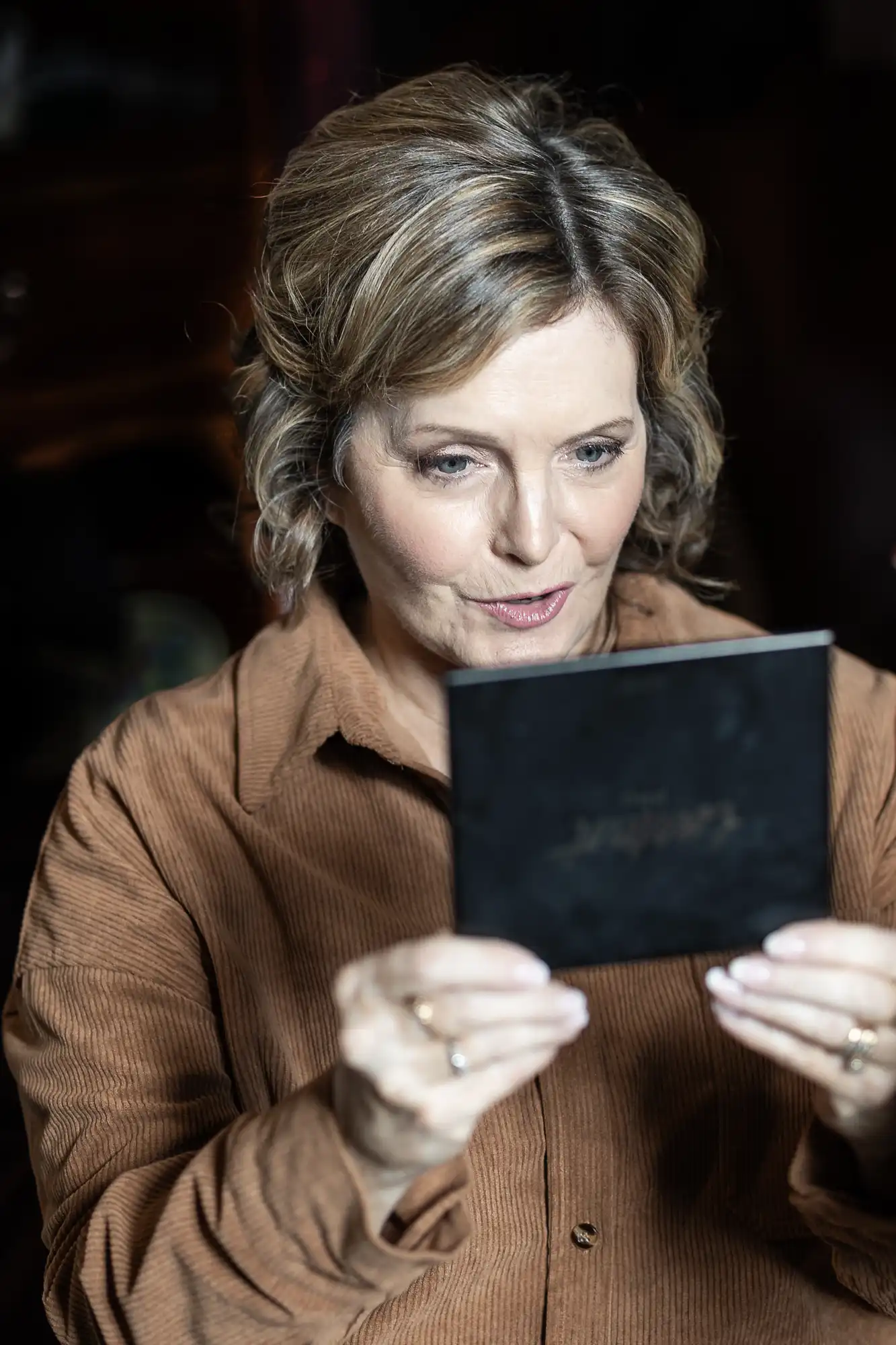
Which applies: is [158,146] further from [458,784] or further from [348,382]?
[458,784]

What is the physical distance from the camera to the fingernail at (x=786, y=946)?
0.98 metres

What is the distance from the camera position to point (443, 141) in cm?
129

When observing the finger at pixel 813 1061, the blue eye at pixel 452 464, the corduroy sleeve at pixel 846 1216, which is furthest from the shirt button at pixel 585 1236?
the blue eye at pixel 452 464

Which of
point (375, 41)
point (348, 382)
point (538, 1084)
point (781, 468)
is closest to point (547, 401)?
point (348, 382)

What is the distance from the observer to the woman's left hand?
3.21 ft

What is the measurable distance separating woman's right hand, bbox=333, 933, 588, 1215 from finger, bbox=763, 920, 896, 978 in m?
0.13

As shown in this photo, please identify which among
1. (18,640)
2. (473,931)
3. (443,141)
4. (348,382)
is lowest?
(18,640)

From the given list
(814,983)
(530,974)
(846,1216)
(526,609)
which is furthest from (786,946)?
(526,609)

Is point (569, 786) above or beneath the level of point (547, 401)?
beneath

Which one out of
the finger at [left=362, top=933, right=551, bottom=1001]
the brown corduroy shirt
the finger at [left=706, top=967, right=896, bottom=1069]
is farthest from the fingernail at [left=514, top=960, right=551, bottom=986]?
the brown corduroy shirt

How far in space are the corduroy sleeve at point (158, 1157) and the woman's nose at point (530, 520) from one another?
0.43 m

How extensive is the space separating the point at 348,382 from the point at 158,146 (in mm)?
2018

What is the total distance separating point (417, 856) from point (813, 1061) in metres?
0.45

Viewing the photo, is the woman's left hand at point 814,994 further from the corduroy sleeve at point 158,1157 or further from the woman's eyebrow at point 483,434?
the woman's eyebrow at point 483,434
